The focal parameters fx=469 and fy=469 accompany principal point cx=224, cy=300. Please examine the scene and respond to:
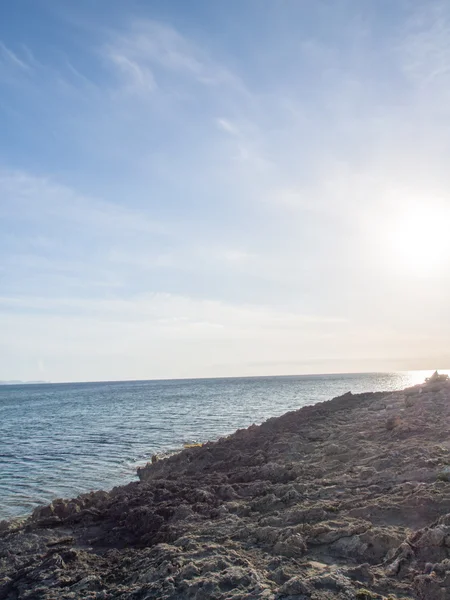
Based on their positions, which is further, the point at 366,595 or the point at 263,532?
the point at 263,532

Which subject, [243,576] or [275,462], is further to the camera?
[275,462]

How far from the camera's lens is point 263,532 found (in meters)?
8.62

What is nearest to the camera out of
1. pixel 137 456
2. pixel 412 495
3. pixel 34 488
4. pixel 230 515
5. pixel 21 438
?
pixel 412 495

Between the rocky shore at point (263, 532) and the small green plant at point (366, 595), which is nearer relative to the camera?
the small green plant at point (366, 595)

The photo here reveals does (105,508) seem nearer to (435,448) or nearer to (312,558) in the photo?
(312,558)

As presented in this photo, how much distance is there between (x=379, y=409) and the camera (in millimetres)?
25641

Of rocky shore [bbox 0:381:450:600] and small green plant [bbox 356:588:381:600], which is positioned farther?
rocky shore [bbox 0:381:450:600]

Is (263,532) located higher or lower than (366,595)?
lower

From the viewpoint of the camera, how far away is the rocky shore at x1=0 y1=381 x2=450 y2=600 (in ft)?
21.7

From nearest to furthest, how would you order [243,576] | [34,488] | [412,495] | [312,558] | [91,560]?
[243,576], [312,558], [91,560], [412,495], [34,488]

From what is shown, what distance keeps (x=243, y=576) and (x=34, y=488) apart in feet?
49.0

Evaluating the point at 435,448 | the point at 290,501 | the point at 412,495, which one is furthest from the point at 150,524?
the point at 435,448

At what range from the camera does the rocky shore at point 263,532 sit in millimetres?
6625

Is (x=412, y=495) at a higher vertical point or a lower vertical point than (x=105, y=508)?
higher
